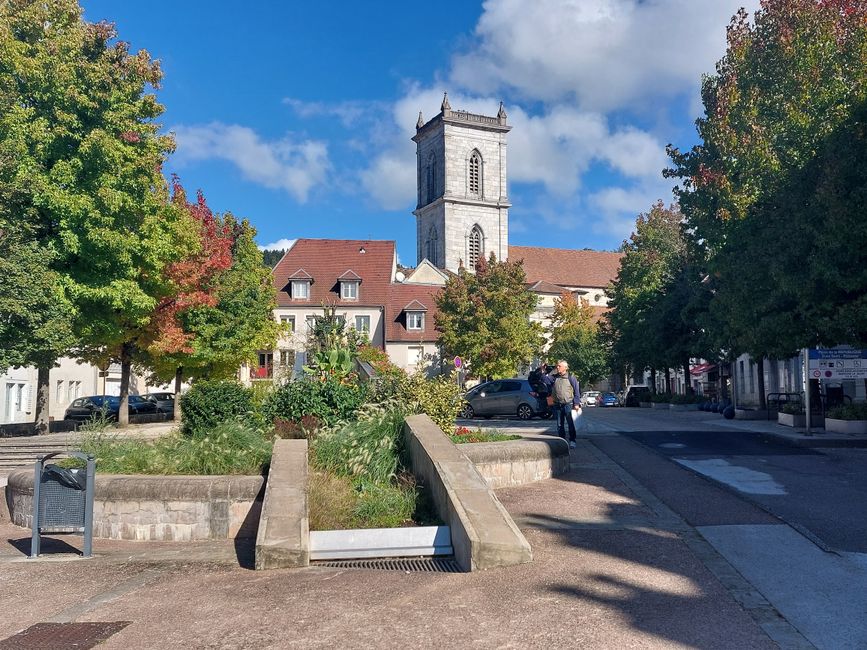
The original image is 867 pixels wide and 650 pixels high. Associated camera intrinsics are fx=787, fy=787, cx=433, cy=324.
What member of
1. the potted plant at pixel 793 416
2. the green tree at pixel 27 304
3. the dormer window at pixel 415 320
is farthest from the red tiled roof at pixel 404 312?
the green tree at pixel 27 304

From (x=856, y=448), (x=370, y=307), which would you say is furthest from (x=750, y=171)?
(x=370, y=307)

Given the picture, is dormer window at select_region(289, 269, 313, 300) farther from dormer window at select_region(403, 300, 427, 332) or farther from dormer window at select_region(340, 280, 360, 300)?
dormer window at select_region(403, 300, 427, 332)

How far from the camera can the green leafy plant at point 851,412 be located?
18078 millimetres

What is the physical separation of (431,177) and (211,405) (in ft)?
249

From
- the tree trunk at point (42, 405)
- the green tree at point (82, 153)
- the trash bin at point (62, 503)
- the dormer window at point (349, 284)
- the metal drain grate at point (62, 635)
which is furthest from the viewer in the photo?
the dormer window at point (349, 284)

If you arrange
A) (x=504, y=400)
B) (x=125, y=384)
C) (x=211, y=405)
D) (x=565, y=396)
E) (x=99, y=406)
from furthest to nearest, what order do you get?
(x=99, y=406) → (x=125, y=384) → (x=504, y=400) → (x=565, y=396) → (x=211, y=405)

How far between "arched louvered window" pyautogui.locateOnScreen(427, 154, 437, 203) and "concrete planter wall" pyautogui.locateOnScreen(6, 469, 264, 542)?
7879 centimetres

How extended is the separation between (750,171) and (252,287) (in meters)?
19.5

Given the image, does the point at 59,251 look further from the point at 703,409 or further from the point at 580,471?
the point at 703,409

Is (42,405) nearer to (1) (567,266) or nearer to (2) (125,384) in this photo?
(2) (125,384)

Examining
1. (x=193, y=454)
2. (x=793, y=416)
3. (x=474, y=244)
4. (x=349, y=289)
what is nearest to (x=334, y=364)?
(x=193, y=454)

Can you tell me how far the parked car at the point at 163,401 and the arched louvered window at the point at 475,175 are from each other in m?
48.6

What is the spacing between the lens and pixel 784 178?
68.6ft

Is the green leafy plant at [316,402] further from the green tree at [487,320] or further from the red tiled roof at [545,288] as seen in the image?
the red tiled roof at [545,288]
